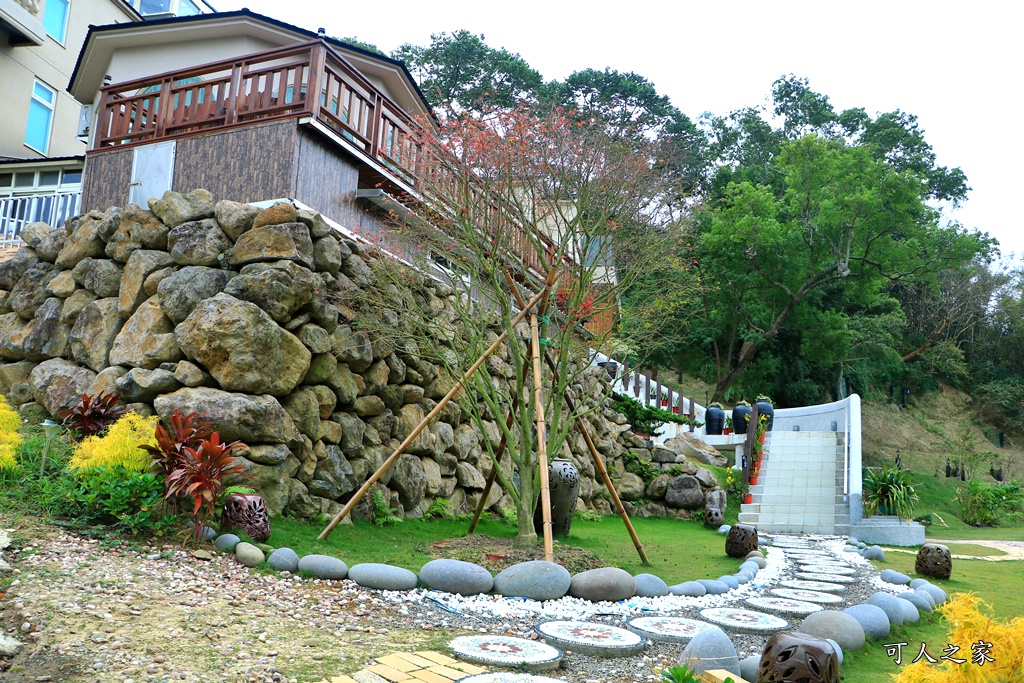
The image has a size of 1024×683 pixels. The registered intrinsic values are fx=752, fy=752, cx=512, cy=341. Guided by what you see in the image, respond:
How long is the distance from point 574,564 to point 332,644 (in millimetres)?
3231

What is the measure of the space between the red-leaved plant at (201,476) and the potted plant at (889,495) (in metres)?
10.0

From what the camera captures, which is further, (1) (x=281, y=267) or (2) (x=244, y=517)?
(1) (x=281, y=267)

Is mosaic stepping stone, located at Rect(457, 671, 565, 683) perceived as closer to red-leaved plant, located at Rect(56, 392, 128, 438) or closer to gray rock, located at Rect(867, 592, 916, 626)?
gray rock, located at Rect(867, 592, 916, 626)

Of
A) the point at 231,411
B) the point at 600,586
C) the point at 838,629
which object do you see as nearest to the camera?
the point at 838,629

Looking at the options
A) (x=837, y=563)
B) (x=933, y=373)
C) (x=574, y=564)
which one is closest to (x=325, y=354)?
(x=574, y=564)

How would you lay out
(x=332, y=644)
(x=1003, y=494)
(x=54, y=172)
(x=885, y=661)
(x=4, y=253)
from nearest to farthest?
1. (x=332, y=644)
2. (x=885, y=661)
3. (x=4, y=253)
4. (x=54, y=172)
5. (x=1003, y=494)

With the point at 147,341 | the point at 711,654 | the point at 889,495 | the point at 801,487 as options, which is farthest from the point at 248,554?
the point at 801,487

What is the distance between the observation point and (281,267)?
773 centimetres

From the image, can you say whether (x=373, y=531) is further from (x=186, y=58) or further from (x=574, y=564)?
(x=186, y=58)

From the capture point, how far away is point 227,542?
589 centimetres

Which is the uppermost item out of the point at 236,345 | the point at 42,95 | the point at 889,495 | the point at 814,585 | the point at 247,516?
the point at 42,95

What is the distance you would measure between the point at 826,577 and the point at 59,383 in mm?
8294

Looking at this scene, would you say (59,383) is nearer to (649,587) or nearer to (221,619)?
(221,619)

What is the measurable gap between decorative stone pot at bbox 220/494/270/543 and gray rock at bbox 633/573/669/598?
3110 mm
